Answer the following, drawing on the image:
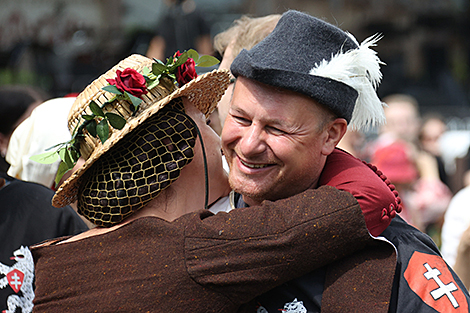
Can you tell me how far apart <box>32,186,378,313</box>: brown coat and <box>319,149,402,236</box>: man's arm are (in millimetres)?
49

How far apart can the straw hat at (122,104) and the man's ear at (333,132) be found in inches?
19.5

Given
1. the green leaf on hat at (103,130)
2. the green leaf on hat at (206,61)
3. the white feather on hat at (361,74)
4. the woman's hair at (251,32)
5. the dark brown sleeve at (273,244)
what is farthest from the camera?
the woman's hair at (251,32)

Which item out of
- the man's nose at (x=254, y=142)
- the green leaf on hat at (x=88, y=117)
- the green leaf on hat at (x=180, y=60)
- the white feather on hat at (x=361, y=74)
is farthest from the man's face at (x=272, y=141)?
the green leaf on hat at (x=88, y=117)

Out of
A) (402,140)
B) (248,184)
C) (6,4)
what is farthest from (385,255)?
(6,4)

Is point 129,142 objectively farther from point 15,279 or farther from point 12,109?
point 12,109

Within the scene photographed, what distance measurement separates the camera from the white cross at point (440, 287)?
1.57 meters

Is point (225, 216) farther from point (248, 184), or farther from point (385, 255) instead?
point (385, 255)

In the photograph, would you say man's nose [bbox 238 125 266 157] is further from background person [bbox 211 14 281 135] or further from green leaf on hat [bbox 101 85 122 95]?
background person [bbox 211 14 281 135]

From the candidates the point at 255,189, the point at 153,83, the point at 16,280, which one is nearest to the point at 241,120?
the point at 255,189

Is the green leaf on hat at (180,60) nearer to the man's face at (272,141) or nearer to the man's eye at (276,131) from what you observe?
the man's face at (272,141)

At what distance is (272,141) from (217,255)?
43 centimetres

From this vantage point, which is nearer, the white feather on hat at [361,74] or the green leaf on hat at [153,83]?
the white feather on hat at [361,74]

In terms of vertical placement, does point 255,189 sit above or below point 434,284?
above

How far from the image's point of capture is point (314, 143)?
68.3 inches
